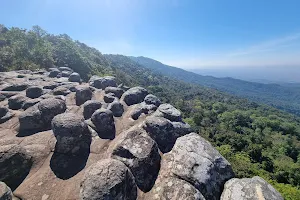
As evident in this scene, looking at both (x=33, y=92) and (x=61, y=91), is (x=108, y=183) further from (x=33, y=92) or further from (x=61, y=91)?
(x=33, y=92)

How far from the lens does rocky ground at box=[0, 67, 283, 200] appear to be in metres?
9.44

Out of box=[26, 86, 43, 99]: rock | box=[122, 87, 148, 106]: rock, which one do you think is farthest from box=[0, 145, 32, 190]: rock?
box=[122, 87, 148, 106]: rock

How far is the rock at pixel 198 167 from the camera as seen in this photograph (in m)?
10.6

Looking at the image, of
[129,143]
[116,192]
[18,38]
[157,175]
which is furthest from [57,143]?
[18,38]

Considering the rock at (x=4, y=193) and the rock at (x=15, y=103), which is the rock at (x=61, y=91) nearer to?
the rock at (x=15, y=103)

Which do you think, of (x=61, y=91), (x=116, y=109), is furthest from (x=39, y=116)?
(x=61, y=91)

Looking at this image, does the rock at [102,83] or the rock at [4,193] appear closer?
the rock at [4,193]

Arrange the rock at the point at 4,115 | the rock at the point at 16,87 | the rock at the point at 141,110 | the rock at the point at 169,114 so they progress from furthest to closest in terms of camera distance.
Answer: the rock at the point at 16,87 → the rock at the point at 141,110 → the rock at the point at 169,114 → the rock at the point at 4,115

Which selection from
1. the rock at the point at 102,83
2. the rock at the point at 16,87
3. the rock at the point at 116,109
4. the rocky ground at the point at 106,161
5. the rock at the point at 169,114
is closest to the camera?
the rocky ground at the point at 106,161

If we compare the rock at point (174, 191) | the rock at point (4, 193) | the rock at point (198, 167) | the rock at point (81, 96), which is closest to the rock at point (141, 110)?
the rock at point (198, 167)

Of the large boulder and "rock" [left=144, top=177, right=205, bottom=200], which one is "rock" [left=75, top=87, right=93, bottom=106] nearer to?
"rock" [left=144, top=177, right=205, bottom=200]

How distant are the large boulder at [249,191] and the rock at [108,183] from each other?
5862 mm

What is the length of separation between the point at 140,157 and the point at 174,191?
290 centimetres

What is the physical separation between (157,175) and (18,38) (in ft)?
206
